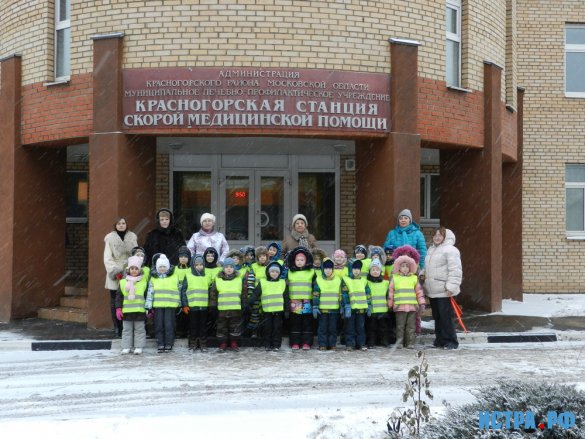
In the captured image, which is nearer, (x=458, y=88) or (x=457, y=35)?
(x=458, y=88)

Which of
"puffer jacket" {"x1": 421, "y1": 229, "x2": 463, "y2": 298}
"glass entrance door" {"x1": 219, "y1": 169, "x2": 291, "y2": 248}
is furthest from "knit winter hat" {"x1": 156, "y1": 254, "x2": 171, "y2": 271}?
"glass entrance door" {"x1": 219, "y1": 169, "x2": 291, "y2": 248}

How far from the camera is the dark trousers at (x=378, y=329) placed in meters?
9.74

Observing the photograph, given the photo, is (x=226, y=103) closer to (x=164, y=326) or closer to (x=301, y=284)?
(x=301, y=284)

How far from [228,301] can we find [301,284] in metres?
0.99

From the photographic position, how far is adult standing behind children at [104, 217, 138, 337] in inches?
399

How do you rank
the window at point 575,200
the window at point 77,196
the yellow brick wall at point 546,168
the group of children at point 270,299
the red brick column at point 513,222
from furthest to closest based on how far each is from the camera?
the window at point 575,200 < the yellow brick wall at point 546,168 < the window at point 77,196 < the red brick column at point 513,222 < the group of children at point 270,299

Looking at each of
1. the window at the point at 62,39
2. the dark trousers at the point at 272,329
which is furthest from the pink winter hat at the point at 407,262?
the window at the point at 62,39

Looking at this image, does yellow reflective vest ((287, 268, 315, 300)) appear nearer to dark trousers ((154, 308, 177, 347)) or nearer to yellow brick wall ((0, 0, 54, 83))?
dark trousers ((154, 308, 177, 347))

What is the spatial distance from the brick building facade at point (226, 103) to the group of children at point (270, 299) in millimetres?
1547

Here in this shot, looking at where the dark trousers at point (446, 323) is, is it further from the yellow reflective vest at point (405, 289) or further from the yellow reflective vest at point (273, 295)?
the yellow reflective vest at point (273, 295)

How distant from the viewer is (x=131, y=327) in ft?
30.8

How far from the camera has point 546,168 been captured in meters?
16.8

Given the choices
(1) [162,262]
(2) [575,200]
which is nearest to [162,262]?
(1) [162,262]

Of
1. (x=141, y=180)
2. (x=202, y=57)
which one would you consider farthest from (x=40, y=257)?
(x=202, y=57)
